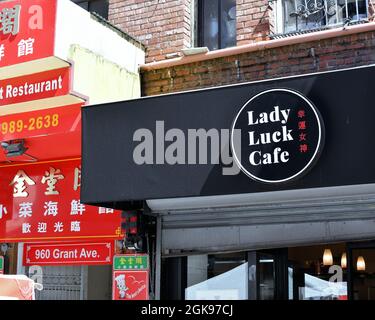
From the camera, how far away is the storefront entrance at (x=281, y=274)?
248 inches

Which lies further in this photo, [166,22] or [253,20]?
[166,22]

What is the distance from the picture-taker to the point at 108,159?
6590 millimetres

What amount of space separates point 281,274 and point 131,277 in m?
1.85

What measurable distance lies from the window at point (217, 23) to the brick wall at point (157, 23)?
0.72ft

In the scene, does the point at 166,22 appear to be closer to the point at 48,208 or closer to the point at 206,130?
the point at 206,130

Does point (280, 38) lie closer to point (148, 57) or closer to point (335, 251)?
point (148, 57)

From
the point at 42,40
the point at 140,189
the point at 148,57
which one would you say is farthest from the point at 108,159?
the point at 148,57

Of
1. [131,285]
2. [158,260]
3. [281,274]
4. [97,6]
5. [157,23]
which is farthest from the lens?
[97,6]

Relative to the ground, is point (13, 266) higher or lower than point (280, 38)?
lower

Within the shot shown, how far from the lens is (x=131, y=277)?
7320 millimetres

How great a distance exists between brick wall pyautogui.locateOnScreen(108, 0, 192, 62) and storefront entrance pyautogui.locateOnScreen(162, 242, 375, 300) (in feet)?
9.68

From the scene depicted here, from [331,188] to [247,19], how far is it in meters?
3.06

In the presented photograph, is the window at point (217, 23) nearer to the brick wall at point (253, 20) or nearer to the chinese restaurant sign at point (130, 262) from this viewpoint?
the brick wall at point (253, 20)
